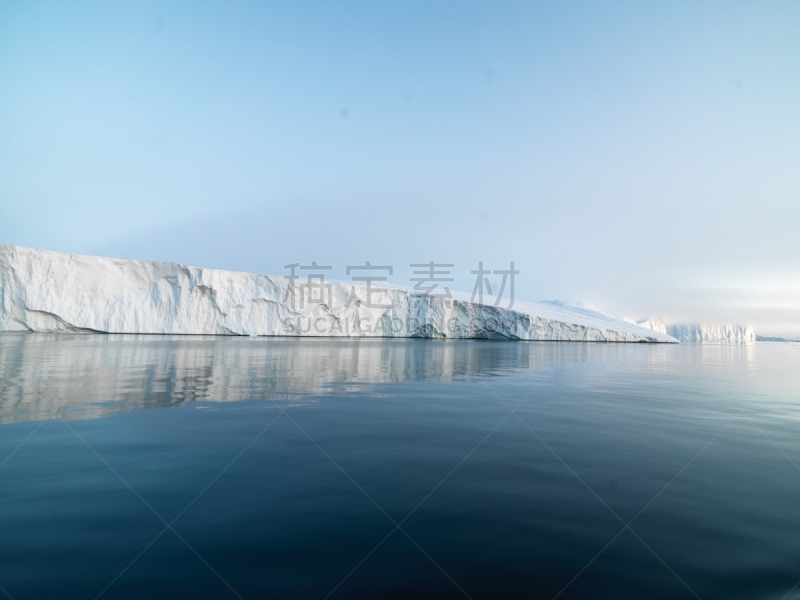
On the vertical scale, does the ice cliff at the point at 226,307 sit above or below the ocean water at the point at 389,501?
above

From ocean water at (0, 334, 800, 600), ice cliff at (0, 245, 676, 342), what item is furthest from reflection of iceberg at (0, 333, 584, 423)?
ice cliff at (0, 245, 676, 342)

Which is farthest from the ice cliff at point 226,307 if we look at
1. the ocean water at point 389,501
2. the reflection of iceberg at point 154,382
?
the ocean water at point 389,501

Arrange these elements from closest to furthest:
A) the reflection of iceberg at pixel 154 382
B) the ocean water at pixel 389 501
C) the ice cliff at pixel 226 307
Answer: the ocean water at pixel 389 501
the reflection of iceberg at pixel 154 382
the ice cliff at pixel 226 307

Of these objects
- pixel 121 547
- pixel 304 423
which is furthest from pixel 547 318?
pixel 121 547

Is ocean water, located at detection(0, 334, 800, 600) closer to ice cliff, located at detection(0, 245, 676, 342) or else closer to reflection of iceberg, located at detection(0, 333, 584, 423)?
reflection of iceberg, located at detection(0, 333, 584, 423)

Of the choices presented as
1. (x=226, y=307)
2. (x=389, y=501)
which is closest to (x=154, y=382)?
(x=389, y=501)

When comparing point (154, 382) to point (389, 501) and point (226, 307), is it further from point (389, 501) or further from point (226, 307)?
point (226, 307)

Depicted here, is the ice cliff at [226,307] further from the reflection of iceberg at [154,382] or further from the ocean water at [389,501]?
the ocean water at [389,501]
